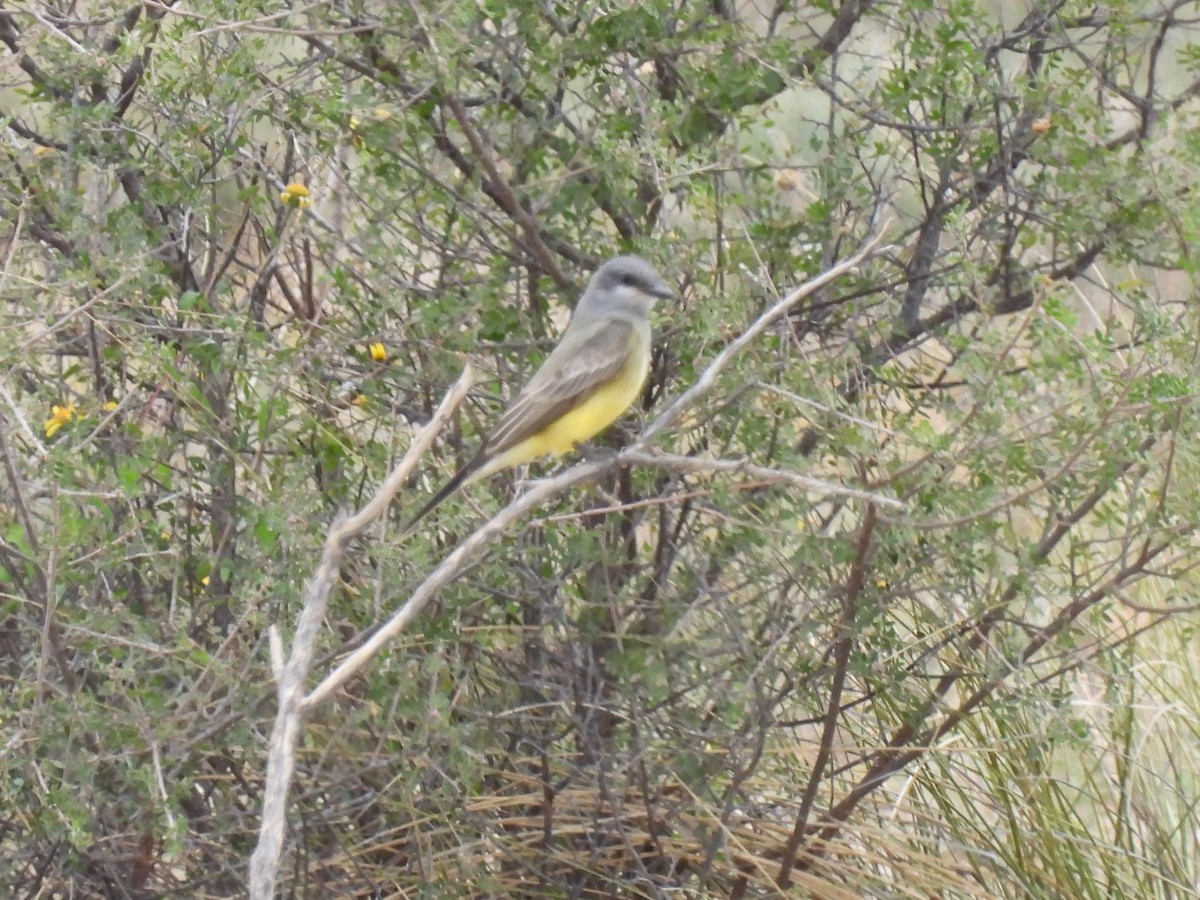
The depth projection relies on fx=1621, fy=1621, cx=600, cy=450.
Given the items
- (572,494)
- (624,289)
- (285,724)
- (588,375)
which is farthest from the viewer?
(572,494)

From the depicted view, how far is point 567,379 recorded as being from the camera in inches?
134

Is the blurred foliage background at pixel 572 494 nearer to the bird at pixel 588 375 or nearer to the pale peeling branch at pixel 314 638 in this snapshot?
the bird at pixel 588 375

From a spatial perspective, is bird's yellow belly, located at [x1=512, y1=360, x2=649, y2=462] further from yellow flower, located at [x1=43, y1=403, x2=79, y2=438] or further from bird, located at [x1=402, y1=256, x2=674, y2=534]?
yellow flower, located at [x1=43, y1=403, x2=79, y2=438]

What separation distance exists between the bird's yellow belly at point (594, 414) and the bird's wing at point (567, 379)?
0.02 metres

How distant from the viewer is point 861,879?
367 centimetres

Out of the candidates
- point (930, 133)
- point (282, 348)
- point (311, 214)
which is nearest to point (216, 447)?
point (282, 348)

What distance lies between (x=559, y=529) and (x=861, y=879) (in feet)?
3.55

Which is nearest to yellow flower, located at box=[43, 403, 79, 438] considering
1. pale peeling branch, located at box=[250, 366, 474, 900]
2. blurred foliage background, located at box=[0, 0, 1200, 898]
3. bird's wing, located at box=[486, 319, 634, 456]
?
blurred foliage background, located at box=[0, 0, 1200, 898]

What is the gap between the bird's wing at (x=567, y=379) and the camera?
3350 mm

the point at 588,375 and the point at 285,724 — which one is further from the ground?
the point at 588,375

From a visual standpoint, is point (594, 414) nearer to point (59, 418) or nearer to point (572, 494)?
point (572, 494)

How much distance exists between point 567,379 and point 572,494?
300 mm

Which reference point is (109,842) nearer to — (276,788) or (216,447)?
(216,447)

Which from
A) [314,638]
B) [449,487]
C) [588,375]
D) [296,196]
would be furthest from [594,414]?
[314,638]
